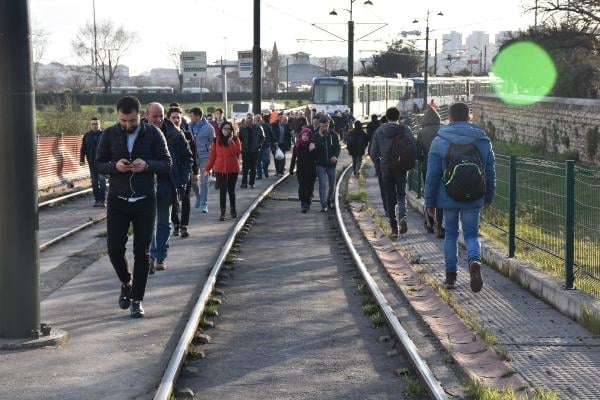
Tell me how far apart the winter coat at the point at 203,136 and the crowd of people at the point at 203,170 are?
0.02 meters

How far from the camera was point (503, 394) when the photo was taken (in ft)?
22.0

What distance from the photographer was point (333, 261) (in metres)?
13.8

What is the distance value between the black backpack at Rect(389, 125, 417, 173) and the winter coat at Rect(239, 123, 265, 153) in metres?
7.83

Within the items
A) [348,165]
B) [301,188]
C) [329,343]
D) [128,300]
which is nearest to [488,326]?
[329,343]

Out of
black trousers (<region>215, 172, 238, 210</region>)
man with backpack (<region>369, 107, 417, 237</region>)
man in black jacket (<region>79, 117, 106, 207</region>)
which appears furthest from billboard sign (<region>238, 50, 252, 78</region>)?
man with backpack (<region>369, 107, 417, 237</region>)

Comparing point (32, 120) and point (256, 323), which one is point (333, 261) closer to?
point (256, 323)

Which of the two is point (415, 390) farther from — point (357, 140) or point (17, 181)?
point (357, 140)

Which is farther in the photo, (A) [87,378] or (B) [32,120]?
(B) [32,120]

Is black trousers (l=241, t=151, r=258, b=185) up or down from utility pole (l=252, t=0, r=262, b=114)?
down

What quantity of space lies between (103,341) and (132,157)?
160 cm

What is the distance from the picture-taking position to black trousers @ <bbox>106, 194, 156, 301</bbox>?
9273 mm

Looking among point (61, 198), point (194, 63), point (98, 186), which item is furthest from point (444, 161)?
point (194, 63)

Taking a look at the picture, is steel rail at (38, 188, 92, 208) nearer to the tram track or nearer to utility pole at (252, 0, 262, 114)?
the tram track

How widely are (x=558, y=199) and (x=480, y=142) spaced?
1100 millimetres
